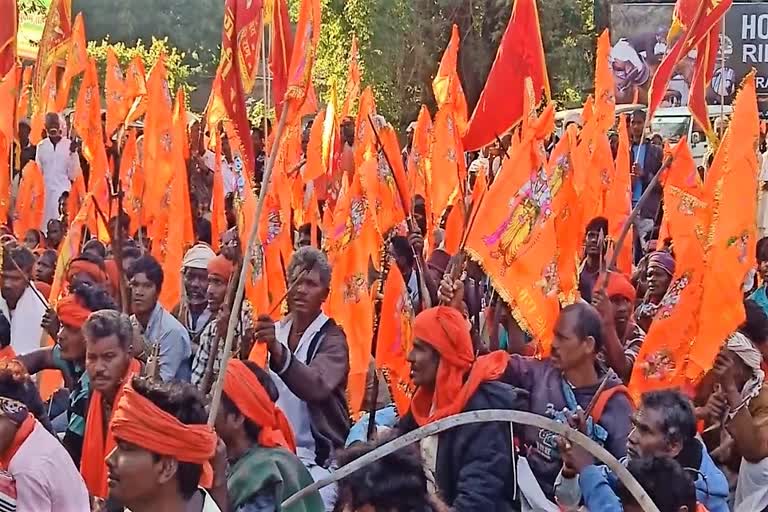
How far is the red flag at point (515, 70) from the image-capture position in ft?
24.0

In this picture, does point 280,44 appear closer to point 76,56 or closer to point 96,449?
point 96,449

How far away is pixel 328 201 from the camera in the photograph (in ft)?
33.0

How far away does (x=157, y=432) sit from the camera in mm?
3246

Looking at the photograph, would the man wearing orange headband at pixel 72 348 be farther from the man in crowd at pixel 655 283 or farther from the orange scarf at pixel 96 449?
the man in crowd at pixel 655 283

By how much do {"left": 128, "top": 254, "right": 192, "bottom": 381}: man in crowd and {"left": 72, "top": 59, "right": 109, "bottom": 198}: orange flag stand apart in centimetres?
291

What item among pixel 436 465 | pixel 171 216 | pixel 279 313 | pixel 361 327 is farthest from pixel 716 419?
pixel 171 216

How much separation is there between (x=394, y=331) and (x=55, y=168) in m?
6.76

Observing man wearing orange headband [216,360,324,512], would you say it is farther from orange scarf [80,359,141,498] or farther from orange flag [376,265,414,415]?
orange flag [376,265,414,415]

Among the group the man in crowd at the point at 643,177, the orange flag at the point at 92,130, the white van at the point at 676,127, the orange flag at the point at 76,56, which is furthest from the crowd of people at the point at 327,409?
the white van at the point at 676,127

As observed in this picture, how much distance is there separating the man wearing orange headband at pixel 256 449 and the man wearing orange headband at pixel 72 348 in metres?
1.04

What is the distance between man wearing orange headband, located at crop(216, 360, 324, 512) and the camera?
4.11 m

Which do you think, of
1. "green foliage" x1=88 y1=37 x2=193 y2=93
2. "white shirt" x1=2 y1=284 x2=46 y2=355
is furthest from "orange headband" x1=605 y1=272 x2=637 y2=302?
"green foliage" x1=88 y1=37 x2=193 y2=93

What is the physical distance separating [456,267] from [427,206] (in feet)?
11.2

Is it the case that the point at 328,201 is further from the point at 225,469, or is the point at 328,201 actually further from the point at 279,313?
the point at 225,469
